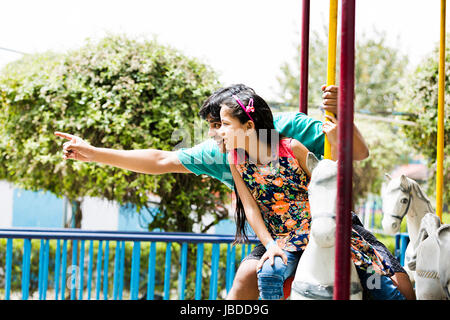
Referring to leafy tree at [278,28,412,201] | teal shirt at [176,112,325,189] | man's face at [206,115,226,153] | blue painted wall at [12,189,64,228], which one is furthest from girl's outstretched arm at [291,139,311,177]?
leafy tree at [278,28,412,201]

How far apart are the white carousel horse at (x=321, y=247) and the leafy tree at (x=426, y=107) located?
419 cm

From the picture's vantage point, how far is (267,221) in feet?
5.34

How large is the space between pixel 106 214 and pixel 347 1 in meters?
8.97

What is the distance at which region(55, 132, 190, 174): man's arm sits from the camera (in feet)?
5.49

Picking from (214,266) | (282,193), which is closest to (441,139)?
(282,193)

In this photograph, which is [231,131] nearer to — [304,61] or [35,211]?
[304,61]

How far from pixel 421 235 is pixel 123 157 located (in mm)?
1034

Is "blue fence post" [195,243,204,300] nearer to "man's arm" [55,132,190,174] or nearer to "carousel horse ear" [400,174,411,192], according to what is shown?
"man's arm" [55,132,190,174]

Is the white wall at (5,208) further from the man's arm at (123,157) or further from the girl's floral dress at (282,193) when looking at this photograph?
the girl's floral dress at (282,193)

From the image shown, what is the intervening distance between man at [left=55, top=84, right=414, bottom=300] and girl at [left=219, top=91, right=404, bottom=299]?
0.22 feet

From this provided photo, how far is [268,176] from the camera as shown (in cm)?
158

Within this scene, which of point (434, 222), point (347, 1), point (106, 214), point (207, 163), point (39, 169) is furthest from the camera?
point (106, 214)
